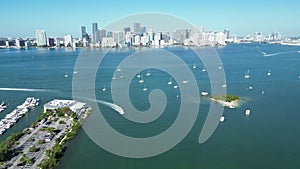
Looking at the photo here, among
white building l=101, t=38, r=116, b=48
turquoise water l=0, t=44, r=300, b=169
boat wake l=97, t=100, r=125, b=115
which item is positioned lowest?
turquoise water l=0, t=44, r=300, b=169

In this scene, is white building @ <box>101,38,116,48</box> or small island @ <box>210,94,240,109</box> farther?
white building @ <box>101,38,116,48</box>

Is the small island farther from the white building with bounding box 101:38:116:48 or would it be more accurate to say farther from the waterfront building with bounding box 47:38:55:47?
the waterfront building with bounding box 47:38:55:47

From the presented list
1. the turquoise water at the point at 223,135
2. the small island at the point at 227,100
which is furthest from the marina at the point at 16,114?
the small island at the point at 227,100

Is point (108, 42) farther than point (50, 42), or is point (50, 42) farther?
point (50, 42)

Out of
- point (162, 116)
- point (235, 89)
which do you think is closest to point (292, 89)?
point (235, 89)

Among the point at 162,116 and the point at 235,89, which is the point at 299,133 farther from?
the point at 235,89

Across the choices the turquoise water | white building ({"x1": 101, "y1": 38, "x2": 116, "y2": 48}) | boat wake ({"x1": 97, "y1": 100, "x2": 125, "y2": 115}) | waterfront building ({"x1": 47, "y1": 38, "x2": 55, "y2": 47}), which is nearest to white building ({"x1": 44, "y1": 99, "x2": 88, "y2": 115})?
the turquoise water

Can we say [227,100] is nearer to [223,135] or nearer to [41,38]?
[223,135]

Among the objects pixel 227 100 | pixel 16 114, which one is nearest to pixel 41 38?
pixel 16 114

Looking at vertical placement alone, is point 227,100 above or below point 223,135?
above
